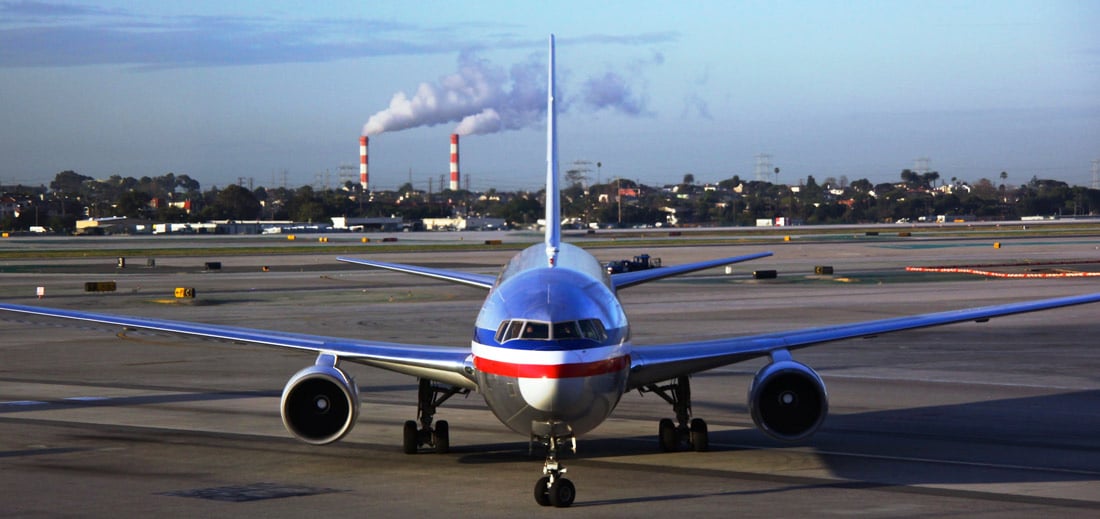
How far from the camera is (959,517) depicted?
47.1 ft

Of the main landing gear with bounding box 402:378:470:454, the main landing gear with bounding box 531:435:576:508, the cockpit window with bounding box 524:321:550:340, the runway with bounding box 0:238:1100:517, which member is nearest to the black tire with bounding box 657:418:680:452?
the runway with bounding box 0:238:1100:517

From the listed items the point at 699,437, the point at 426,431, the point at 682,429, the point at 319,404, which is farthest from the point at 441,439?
the point at 699,437

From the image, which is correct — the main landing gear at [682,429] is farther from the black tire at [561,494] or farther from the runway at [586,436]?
the black tire at [561,494]

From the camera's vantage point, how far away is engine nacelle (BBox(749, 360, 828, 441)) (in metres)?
17.2

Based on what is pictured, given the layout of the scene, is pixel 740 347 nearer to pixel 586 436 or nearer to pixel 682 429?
pixel 682 429

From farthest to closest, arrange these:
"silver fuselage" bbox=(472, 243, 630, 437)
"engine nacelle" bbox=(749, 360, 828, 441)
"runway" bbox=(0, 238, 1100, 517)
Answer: "engine nacelle" bbox=(749, 360, 828, 441) → "runway" bbox=(0, 238, 1100, 517) → "silver fuselage" bbox=(472, 243, 630, 437)

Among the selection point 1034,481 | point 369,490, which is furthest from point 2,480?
point 1034,481

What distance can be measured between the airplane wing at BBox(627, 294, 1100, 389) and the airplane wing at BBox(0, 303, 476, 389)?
2.58 meters

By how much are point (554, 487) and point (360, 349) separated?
15.3 feet

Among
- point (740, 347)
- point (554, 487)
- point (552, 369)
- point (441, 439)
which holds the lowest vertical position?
point (441, 439)

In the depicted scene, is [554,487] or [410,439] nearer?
[554,487]

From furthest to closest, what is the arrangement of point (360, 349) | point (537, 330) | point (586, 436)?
point (586, 436)
point (360, 349)
point (537, 330)

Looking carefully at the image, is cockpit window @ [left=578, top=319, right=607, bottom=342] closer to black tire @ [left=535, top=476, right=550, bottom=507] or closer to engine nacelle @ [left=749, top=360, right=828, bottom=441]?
black tire @ [left=535, top=476, right=550, bottom=507]

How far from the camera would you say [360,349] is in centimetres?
1823
